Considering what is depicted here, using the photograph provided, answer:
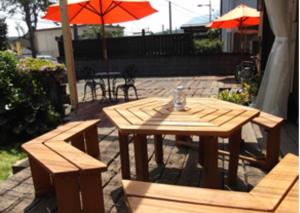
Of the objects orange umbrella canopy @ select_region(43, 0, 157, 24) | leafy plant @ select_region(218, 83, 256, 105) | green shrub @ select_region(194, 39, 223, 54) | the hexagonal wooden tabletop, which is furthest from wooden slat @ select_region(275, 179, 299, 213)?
Result: green shrub @ select_region(194, 39, 223, 54)

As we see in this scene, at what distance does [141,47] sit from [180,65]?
1.77 metres

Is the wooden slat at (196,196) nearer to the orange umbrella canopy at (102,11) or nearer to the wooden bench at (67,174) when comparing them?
the wooden bench at (67,174)

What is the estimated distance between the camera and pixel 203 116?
2.30 meters

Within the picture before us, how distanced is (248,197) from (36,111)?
11.6 ft

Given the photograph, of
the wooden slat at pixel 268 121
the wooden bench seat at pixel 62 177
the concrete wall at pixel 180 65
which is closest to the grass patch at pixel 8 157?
the wooden bench seat at pixel 62 177

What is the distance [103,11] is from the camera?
20.3 feet

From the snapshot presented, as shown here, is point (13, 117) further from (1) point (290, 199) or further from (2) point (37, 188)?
(1) point (290, 199)

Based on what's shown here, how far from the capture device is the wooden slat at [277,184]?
138cm

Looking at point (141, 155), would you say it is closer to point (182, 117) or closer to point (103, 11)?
point (182, 117)

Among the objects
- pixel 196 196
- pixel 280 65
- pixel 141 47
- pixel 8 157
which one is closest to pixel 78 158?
pixel 196 196

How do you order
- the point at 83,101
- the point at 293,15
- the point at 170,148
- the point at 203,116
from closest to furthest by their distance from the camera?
the point at 203,116 → the point at 170,148 → the point at 293,15 → the point at 83,101

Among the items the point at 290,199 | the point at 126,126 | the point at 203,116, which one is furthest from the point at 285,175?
the point at 126,126

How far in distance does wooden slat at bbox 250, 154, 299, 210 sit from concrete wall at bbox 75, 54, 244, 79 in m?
8.91

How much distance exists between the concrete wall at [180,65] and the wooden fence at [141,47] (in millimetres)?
261
